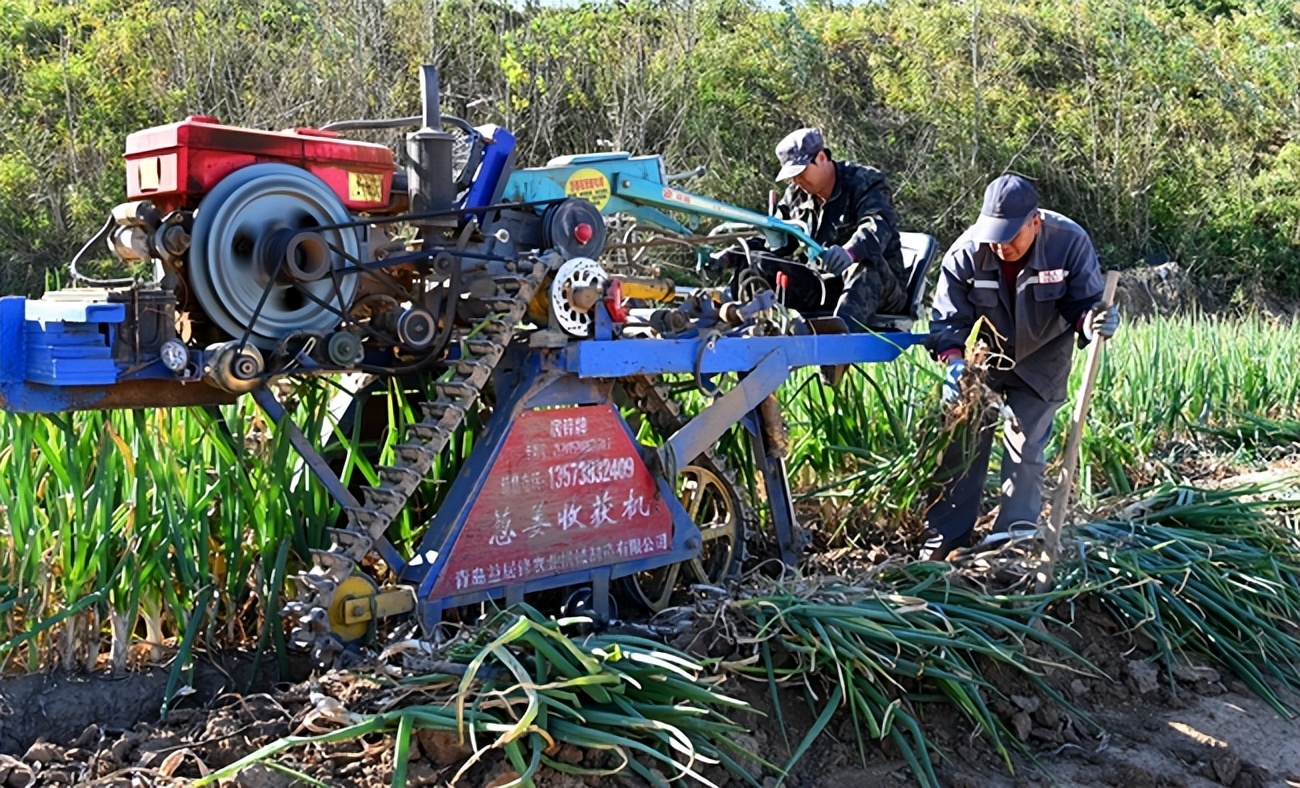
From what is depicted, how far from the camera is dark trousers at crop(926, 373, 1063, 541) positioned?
17.1ft

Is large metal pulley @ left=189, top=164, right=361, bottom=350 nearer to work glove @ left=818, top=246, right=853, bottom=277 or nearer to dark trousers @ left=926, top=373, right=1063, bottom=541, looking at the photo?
work glove @ left=818, top=246, right=853, bottom=277

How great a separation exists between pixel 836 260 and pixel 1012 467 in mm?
1066

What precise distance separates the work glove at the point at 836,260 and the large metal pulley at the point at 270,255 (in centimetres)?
207

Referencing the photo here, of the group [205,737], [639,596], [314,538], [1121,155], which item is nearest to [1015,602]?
[639,596]

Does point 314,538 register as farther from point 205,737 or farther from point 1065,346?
point 1065,346

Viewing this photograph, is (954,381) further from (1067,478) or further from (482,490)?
(482,490)

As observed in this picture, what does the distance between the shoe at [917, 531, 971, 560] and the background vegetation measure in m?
8.45

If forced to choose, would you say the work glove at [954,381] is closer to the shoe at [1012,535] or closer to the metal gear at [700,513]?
the shoe at [1012,535]

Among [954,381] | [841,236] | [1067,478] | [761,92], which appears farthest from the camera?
[761,92]

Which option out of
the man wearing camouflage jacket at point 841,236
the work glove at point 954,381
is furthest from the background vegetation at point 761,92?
the work glove at point 954,381

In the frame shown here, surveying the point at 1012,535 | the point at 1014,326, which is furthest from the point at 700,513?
the point at 1014,326

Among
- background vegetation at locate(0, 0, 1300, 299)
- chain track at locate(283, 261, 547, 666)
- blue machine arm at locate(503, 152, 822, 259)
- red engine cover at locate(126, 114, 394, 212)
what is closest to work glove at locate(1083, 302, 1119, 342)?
blue machine arm at locate(503, 152, 822, 259)

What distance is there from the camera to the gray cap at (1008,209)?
15.8 feet

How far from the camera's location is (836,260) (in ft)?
16.8
